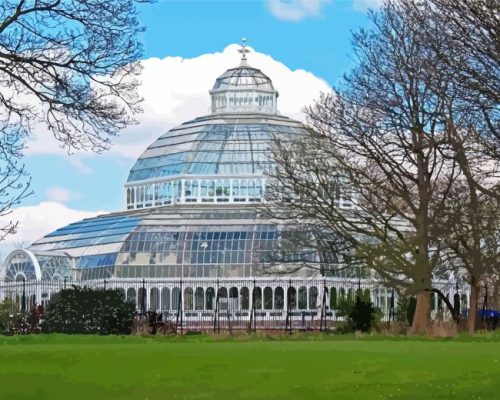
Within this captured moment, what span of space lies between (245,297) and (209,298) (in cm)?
230

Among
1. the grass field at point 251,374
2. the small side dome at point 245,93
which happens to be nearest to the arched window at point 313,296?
the small side dome at point 245,93

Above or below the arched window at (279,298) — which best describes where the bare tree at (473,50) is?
above

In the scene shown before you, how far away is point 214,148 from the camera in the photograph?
3959 inches

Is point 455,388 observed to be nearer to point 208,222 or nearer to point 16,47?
point 16,47

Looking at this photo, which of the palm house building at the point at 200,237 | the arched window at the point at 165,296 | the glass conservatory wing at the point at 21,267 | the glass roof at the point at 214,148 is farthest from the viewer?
the glass roof at the point at 214,148

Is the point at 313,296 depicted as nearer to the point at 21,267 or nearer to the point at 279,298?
the point at 279,298

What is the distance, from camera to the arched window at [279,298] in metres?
77.8

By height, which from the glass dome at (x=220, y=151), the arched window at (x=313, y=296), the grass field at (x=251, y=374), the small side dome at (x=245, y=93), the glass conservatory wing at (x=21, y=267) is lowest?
the grass field at (x=251, y=374)

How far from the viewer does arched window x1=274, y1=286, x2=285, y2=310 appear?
255 ft

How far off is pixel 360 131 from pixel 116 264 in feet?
156

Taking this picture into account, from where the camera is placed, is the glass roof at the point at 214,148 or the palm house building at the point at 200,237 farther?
the glass roof at the point at 214,148

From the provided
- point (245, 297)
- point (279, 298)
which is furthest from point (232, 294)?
point (279, 298)

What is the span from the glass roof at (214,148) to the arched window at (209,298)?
62.4 ft

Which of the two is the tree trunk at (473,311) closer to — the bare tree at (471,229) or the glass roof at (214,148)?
the bare tree at (471,229)
